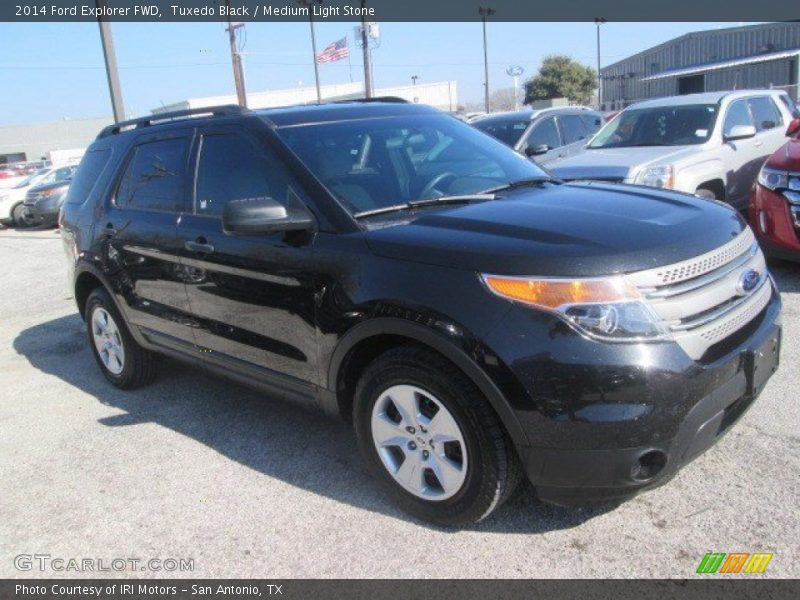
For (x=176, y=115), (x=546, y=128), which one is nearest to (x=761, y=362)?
(x=176, y=115)

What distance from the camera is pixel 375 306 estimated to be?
9.38 ft

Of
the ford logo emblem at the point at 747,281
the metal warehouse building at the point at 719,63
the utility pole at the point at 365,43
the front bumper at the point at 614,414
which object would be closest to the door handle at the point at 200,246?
the front bumper at the point at 614,414

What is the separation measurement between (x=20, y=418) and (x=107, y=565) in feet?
7.59

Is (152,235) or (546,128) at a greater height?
(546,128)

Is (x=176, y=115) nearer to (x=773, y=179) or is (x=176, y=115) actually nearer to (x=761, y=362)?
(x=761, y=362)

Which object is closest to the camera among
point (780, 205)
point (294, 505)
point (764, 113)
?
point (294, 505)

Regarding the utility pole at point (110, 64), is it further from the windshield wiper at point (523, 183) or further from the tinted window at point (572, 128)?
the windshield wiper at point (523, 183)

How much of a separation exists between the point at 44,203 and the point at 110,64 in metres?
7.78

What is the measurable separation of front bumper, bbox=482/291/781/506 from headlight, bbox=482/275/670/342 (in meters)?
0.05

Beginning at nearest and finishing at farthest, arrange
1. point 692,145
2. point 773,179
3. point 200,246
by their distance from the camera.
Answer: point 200,246 → point 773,179 → point 692,145

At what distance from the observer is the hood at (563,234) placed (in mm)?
2531

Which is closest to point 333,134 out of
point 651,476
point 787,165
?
point 651,476

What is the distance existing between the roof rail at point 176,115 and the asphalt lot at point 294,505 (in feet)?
6.14

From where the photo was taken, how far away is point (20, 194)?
1992cm
